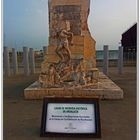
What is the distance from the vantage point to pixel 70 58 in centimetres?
402

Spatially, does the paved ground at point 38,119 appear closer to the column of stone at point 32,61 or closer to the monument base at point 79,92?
the monument base at point 79,92

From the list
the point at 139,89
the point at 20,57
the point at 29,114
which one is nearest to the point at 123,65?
the point at 20,57

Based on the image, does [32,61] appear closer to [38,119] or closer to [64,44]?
[64,44]

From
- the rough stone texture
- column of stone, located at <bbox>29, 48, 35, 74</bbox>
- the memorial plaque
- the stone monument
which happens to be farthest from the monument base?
column of stone, located at <bbox>29, 48, 35, 74</bbox>

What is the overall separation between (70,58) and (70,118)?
1.58 meters

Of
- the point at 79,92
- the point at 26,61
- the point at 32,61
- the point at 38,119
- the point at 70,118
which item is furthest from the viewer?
the point at 26,61

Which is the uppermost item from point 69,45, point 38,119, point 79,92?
point 69,45

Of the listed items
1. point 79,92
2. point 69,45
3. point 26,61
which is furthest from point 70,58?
point 26,61

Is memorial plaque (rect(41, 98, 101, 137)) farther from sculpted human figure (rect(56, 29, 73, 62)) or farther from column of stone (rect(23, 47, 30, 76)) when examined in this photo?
column of stone (rect(23, 47, 30, 76))

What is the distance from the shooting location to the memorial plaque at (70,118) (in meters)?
2.47

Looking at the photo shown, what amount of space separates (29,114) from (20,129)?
0.61 m

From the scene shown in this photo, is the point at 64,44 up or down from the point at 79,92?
up

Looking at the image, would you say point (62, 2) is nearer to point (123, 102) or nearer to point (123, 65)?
point (123, 102)

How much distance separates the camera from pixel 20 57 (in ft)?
27.4
